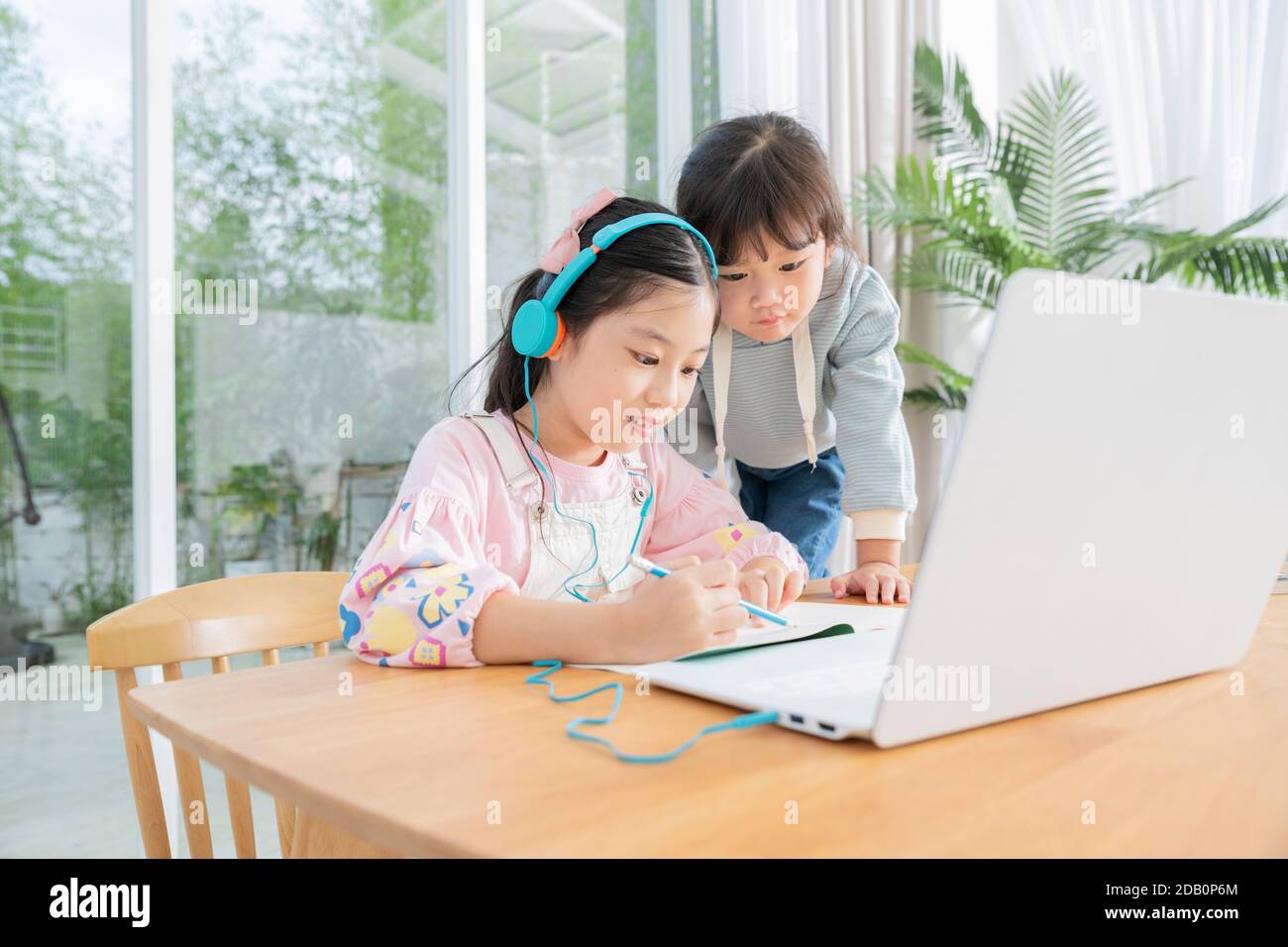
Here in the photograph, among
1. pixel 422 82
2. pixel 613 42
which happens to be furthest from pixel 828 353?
pixel 613 42

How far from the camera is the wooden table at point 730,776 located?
0.41 metres

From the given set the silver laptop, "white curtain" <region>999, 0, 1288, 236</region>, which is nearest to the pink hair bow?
the silver laptop

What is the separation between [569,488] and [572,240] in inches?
10.8

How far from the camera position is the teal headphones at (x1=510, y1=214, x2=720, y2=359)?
1.05m

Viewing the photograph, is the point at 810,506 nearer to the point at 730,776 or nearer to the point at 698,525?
the point at 698,525

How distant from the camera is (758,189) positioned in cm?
127

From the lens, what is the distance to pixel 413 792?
18.3 inches

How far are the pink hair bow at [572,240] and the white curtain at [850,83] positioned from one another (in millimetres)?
1867

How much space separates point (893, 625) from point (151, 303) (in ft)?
5.82

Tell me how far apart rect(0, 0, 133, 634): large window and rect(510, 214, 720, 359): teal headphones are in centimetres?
137

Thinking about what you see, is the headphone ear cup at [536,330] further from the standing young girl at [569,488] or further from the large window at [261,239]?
the large window at [261,239]

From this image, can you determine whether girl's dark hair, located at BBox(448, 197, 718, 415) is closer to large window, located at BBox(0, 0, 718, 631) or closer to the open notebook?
the open notebook

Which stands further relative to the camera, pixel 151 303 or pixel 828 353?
pixel 151 303
